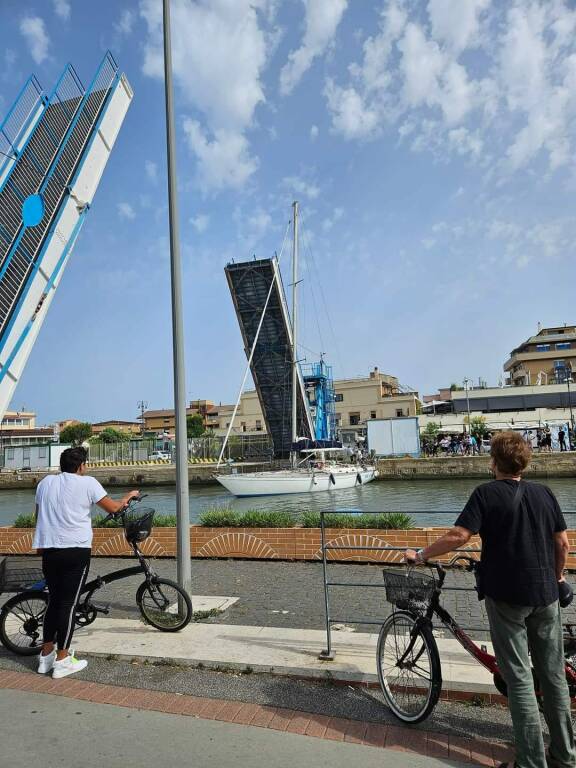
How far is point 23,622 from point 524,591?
4.37 m

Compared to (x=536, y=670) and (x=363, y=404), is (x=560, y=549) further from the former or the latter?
(x=363, y=404)

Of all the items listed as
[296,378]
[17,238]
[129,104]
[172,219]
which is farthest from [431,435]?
[172,219]

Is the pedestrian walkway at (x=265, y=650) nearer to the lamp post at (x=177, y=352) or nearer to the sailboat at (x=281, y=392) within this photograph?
the lamp post at (x=177, y=352)

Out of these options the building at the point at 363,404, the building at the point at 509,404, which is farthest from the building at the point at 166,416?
the building at the point at 509,404

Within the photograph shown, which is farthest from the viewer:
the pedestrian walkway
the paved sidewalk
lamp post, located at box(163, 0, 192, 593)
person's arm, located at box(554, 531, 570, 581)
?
lamp post, located at box(163, 0, 192, 593)

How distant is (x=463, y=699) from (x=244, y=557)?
209 inches

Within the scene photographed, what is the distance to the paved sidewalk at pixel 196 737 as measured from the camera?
3.14 meters

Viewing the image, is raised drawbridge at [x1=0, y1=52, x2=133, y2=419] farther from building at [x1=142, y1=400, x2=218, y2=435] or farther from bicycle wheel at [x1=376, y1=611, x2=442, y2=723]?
building at [x1=142, y1=400, x2=218, y2=435]

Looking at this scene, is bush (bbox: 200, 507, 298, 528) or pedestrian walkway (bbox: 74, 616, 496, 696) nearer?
pedestrian walkway (bbox: 74, 616, 496, 696)

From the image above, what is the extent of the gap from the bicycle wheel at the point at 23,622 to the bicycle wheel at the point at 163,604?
35.1 inches

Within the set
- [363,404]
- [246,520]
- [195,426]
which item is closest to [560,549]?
[246,520]

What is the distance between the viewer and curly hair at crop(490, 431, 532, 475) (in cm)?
297

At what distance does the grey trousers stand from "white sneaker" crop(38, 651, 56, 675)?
3.49m

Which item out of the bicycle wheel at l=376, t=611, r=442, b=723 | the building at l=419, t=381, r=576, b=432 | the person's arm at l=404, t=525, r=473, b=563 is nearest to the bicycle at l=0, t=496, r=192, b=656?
the bicycle wheel at l=376, t=611, r=442, b=723
